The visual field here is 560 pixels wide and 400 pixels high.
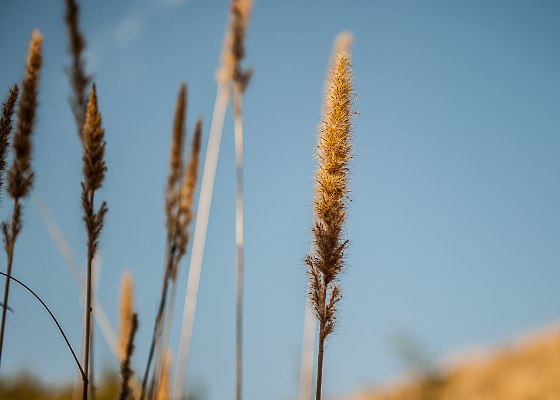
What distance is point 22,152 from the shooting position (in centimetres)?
189

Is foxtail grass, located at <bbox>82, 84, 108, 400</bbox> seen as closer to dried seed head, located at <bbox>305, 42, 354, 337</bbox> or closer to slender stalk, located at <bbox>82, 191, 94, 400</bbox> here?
slender stalk, located at <bbox>82, 191, 94, 400</bbox>

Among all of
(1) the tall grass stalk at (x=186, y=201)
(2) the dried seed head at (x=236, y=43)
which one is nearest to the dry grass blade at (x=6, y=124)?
(1) the tall grass stalk at (x=186, y=201)

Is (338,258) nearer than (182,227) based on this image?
Yes

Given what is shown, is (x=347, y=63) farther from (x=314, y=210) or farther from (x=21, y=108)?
(x=21, y=108)

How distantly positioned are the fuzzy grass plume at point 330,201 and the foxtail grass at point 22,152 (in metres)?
1.35

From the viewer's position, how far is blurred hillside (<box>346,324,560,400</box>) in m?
5.50

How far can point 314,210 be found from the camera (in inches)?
70.0

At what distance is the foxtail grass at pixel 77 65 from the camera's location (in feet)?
7.45

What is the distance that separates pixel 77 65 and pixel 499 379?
11.4 metres

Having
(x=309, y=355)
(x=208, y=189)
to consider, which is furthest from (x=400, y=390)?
(x=208, y=189)

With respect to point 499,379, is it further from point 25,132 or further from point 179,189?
point 25,132

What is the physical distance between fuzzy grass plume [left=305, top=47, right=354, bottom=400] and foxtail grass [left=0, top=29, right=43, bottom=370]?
4.42ft

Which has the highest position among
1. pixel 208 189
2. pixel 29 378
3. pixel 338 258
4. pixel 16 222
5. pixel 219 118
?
pixel 219 118

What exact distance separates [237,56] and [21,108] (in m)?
1.87
